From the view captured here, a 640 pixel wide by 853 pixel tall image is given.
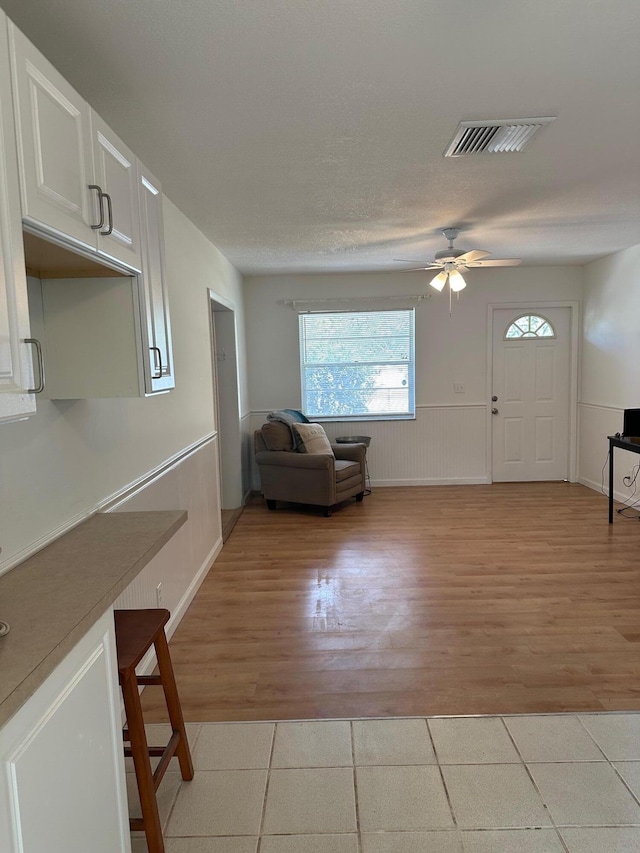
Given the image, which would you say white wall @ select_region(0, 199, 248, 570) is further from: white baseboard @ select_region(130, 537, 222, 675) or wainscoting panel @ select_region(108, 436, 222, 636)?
white baseboard @ select_region(130, 537, 222, 675)

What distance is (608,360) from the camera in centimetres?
541

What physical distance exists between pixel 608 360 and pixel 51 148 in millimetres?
5443

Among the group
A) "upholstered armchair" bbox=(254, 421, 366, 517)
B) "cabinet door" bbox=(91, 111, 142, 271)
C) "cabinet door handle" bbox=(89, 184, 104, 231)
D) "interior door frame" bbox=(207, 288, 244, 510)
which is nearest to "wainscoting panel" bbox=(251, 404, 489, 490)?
"upholstered armchair" bbox=(254, 421, 366, 517)

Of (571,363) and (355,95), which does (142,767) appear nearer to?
(355,95)

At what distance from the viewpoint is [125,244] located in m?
1.63

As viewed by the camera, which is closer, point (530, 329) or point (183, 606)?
point (183, 606)

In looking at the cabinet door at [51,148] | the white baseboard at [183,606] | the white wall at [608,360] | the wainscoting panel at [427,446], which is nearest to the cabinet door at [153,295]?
the cabinet door at [51,148]

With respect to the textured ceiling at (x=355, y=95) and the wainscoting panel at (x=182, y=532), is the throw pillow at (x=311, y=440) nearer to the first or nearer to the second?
the wainscoting panel at (x=182, y=532)

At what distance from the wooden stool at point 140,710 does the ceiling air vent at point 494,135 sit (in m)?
2.24

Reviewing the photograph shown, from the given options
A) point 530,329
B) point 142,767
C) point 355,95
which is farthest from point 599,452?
point 142,767

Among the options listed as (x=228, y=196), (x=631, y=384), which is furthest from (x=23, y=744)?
(x=631, y=384)

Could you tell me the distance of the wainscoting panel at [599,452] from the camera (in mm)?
5141

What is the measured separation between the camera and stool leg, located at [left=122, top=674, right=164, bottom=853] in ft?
4.84

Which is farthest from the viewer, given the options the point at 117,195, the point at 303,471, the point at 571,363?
the point at 571,363
